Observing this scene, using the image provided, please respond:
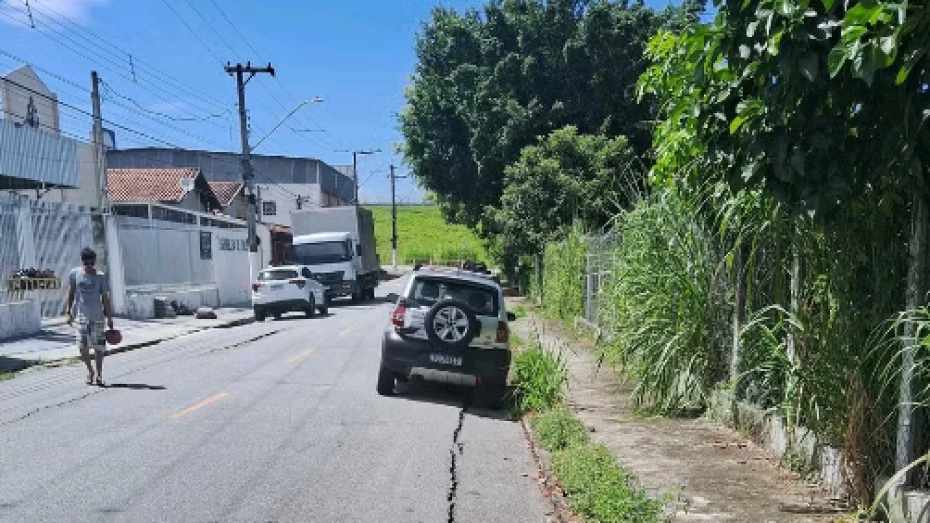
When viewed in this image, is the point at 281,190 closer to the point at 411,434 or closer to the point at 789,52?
the point at 411,434

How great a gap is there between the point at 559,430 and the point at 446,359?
2.46 meters

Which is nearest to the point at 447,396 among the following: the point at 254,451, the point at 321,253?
the point at 254,451

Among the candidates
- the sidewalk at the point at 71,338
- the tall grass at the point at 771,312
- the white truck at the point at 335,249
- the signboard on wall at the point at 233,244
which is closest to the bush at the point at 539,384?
the tall grass at the point at 771,312

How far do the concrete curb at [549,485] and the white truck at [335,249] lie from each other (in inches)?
905

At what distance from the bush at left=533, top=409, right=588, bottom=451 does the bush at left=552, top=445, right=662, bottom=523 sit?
389mm

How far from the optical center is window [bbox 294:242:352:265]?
104ft

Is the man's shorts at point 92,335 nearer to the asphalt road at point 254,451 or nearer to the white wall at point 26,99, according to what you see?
the asphalt road at point 254,451

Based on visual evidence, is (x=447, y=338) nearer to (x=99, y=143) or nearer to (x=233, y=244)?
(x=99, y=143)

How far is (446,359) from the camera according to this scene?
9.82m

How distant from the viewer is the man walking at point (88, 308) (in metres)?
10.6

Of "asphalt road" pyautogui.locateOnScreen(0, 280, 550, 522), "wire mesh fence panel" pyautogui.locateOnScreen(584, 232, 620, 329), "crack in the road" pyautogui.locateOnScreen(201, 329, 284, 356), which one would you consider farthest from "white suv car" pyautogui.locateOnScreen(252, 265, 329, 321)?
"asphalt road" pyautogui.locateOnScreen(0, 280, 550, 522)

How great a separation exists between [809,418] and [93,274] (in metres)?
9.16

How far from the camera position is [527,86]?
30312 mm

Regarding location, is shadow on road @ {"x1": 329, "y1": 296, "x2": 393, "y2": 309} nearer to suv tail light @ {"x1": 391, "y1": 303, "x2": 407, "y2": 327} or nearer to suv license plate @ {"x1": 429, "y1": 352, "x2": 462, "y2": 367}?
suv tail light @ {"x1": 391, "y1": 303, "x2": 407, "y2": 327}
